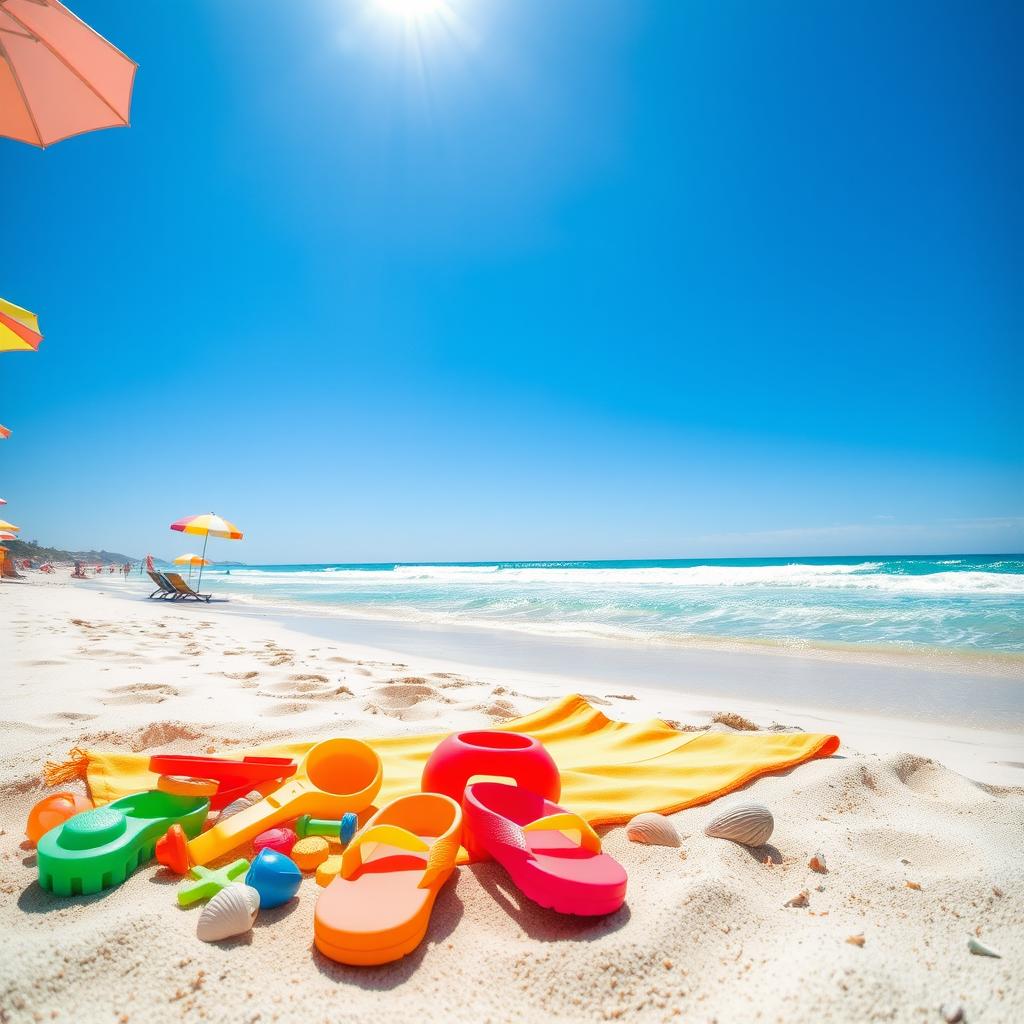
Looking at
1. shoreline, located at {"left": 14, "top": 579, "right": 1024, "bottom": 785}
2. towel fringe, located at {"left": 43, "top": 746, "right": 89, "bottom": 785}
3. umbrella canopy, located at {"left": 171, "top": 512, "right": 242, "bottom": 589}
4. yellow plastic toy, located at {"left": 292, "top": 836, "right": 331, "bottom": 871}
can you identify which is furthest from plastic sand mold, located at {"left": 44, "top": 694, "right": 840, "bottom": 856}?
umbrella canopy, located at {"left": 171, "top": 512, "right": 242, "bottom": 589}

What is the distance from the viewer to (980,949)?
1.29m

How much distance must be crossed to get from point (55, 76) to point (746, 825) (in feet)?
20.7

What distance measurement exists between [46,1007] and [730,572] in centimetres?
3129

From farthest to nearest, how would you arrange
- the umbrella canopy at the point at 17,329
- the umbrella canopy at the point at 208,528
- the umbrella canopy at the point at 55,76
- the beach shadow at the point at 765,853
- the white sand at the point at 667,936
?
the umbrella canopy at the point at 208,528
the umbrella canopy at the point at 17,329
the umbrella canopy at the point at 55,76
the beach shadow at the point at 765,853
the white sand at the point at 667,936

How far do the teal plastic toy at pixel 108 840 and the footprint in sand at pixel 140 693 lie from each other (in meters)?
2.03

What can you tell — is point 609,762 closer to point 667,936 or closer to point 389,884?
point 667,936

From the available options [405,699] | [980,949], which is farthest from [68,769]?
[980,949]

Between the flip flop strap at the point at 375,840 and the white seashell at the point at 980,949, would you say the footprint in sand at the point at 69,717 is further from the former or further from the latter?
the white seashell at the point at 980,949

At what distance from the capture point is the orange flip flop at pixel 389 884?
1.24 meters

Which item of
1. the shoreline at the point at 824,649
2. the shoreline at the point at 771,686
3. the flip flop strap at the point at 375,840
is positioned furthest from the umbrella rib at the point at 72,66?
the shoreline at the point at 824,649

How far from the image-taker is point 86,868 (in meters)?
1.48

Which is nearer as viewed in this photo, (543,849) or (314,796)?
(543,849)

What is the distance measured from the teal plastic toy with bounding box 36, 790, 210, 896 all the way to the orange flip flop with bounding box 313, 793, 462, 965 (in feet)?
2.06

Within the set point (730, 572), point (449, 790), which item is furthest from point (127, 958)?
point (730, 572)
